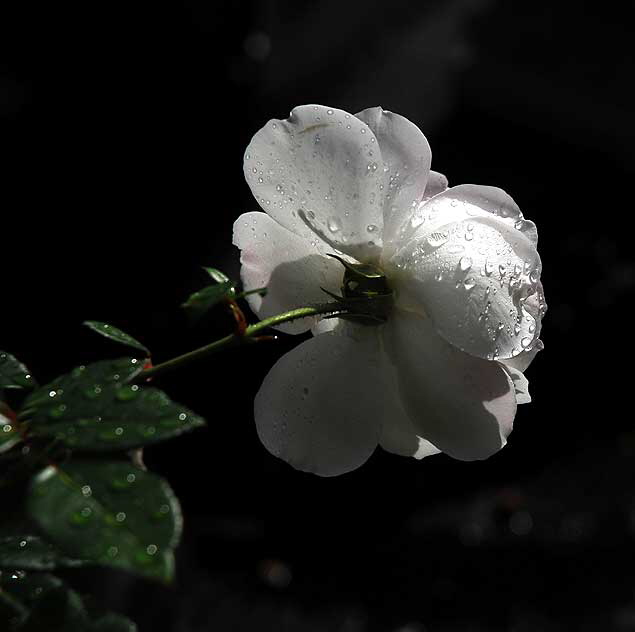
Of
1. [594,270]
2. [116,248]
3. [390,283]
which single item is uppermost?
[390,283]

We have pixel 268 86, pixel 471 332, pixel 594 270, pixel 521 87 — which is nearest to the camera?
pixel 471 332

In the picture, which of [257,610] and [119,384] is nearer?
[119,384]

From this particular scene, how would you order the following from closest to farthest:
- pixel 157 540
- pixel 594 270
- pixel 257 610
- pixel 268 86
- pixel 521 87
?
pixel 157 540
pixel 257 610
pixel 268 86
pixel 594 270
pixel 521 87

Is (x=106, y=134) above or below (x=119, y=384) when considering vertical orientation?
below

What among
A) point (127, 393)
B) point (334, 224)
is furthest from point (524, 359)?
point (127, 393)

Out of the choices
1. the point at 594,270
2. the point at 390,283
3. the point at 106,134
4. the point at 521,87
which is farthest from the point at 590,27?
the point at 390,283

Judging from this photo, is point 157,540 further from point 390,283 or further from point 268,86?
point 268,86
